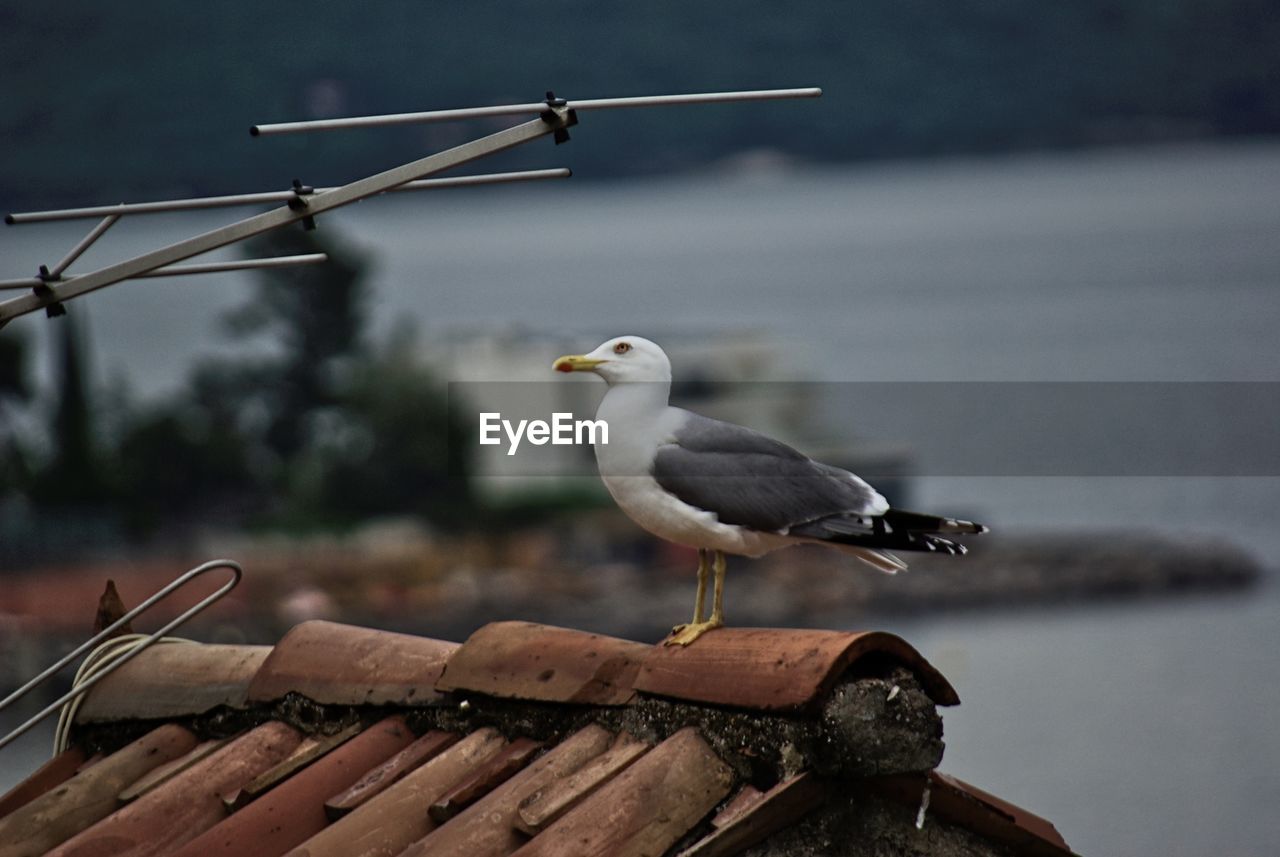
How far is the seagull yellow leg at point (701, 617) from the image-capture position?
3.83 m

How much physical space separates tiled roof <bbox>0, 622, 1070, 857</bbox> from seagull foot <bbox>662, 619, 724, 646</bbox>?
0.04m

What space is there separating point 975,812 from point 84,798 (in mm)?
1948

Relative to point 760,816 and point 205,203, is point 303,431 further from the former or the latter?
point 760,816

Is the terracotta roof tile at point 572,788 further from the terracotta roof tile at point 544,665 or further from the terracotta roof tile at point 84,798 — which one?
the terracotta roof tile at point 84,798

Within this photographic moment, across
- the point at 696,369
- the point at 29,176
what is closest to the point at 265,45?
the point at 29,176

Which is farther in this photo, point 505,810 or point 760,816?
point 505,810

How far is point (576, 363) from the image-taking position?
438 centimetres

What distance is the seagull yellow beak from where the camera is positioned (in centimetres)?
431

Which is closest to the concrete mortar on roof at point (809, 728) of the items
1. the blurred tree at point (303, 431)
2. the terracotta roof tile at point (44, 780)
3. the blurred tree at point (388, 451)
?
the terracotta roof tile at point (44, 780)

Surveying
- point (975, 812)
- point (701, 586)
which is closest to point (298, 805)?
point (701, 586)

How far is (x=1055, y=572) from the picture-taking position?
69.3 metres

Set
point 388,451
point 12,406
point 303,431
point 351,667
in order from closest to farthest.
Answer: point 351,667
point 12,406
point 388,451
point 303,431

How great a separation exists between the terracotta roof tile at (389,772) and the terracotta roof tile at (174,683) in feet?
1.99

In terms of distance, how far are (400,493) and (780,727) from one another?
78032 mm
